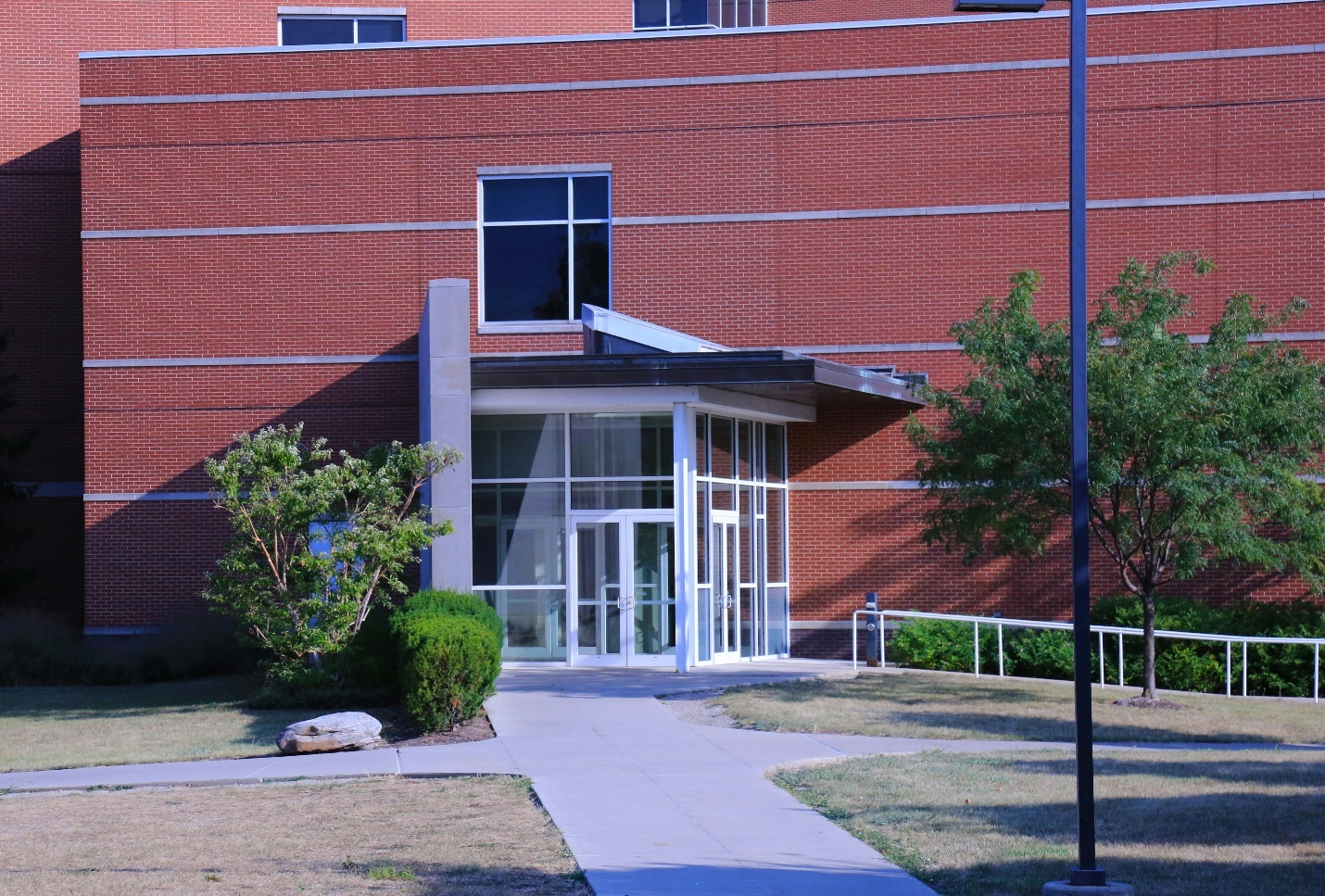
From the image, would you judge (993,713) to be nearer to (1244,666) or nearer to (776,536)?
(1244,666)

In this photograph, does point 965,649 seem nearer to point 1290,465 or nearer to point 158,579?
point 1290,465

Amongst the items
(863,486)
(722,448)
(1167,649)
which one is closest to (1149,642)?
(1167,649)

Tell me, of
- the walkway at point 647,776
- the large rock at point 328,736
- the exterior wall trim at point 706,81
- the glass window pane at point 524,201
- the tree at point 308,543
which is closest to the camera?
the walkway at point 647,776

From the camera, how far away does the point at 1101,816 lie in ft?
32.1

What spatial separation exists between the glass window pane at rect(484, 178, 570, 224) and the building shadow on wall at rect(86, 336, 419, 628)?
2.66 meters

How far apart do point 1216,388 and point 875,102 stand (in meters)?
8.78

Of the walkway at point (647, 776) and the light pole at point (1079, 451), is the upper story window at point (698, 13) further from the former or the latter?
the light pole at point (1079, 451)

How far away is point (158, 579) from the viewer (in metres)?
23.2

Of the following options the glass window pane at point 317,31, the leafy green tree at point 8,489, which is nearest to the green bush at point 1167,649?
the leafy green tree at point 8,489

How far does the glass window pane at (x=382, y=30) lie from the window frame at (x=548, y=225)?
7.08 metres

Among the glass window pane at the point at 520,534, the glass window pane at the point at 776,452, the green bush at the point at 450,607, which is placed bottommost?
the green bush at the point at 450,607

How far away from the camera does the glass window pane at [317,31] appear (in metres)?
28.2

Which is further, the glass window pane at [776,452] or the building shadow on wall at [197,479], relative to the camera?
the building shadow on wall at [197,479]

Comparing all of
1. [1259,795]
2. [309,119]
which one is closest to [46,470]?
[309,119]
